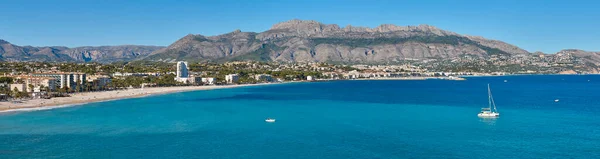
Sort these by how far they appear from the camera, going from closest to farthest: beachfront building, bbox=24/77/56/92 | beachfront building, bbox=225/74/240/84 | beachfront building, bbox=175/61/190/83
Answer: beachfront building, bbox=24/77/56/92 → beachfront building, bbox=175/61/190/83 → beachfront building, bbox=225/74/240/84

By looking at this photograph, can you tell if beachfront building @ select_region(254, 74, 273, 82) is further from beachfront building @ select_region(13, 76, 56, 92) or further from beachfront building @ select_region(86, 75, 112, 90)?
beachfront building @ select_region(13, 76, 56, 92)

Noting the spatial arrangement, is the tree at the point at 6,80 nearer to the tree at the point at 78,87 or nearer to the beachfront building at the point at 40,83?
the beachfront building at the point at 40,83

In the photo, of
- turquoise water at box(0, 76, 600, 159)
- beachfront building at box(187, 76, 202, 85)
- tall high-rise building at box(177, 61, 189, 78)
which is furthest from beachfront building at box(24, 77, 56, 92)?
tall high-rise building at box(177, 61, 189, 78)

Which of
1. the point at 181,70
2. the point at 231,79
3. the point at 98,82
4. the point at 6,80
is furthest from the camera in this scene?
the point at 231,79

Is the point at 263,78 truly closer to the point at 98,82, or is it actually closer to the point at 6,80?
the point at 98,82

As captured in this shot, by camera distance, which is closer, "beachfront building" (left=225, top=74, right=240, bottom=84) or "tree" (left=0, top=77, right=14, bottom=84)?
"tree" (left=0, top=77, right=14, bottom=84)

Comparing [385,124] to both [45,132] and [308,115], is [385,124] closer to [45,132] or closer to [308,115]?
[308,115]

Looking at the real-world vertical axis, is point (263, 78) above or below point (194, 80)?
above

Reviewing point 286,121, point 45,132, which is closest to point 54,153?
point 45,132

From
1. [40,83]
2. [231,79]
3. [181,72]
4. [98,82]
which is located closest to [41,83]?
[40,83]

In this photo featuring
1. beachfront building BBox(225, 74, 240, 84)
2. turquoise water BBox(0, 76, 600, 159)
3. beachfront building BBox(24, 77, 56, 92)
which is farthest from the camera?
beachfront building BBox(225, 74, 240, 84)

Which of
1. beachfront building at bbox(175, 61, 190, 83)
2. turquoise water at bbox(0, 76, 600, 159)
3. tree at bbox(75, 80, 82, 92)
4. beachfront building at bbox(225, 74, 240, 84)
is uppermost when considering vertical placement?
beachfront building at bbox(175, 61, 190, 83)

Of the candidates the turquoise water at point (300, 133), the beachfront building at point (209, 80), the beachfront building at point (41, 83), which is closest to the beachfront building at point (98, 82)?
the beachfront building at point (41, 83)
